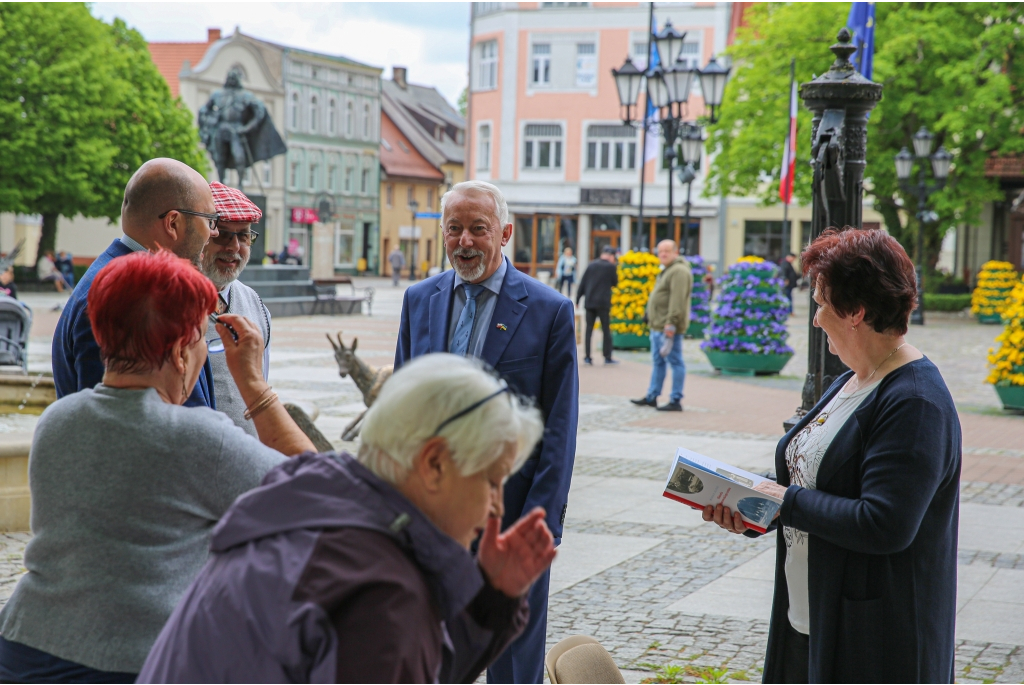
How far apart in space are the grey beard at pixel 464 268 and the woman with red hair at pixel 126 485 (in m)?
1.67

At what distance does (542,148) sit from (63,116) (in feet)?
76.9

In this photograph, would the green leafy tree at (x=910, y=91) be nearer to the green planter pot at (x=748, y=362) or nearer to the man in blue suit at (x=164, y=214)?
the green planter pot at (x=748, y=362)

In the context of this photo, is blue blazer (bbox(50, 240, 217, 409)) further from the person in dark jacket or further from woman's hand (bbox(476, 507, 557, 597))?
the person in dark jacket

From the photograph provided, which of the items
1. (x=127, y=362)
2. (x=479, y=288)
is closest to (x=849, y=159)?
(x=479, y=288)

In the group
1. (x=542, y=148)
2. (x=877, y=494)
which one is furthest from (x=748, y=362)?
(x=542, y=148)

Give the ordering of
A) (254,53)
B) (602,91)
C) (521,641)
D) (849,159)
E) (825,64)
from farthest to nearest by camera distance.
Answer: (254,53) → (602,91) → (825,64) → (849,159) → (521,641)

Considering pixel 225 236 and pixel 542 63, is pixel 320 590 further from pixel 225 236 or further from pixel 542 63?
pixel 542 63

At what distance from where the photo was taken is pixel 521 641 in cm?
379

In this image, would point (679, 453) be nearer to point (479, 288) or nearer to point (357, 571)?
point (479, 288)

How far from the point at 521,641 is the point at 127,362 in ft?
6.39

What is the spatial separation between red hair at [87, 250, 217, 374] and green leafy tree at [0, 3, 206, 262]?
126 ft

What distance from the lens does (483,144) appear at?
56.2 m

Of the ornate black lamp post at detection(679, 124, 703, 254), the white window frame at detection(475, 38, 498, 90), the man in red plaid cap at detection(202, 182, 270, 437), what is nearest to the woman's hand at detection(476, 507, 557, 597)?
the man in red plaid cap at detection(202, 182, 270, 437)

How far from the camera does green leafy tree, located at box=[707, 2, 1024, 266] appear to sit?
1220 inches
